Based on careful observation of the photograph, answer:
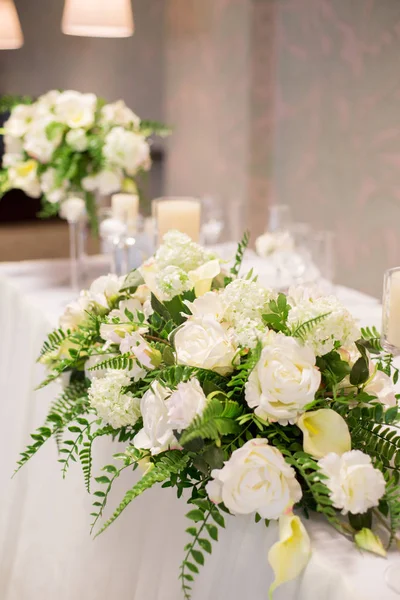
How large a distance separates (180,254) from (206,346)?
277mm

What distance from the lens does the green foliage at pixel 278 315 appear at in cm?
95

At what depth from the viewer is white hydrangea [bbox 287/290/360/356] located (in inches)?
35.6

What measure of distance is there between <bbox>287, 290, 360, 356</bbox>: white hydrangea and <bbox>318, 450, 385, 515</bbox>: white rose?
5.8 inches

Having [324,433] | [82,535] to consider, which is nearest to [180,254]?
[324,433]

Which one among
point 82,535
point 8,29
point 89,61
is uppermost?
point 8,29

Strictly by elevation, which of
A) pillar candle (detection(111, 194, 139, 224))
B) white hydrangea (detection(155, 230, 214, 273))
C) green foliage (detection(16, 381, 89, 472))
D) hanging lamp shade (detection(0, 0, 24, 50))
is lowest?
green foliage (detection(16, 381, 89, 472))

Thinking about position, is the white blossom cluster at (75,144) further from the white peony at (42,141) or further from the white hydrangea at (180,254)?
the white hydrangea at (180,254)

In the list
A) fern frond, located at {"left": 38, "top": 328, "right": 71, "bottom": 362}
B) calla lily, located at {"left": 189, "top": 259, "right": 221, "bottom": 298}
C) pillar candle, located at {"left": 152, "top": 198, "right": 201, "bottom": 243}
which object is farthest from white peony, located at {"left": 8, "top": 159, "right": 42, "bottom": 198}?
calla lily, located at {"left": 189, "top": 259, "right": 221, "bottom": 298}

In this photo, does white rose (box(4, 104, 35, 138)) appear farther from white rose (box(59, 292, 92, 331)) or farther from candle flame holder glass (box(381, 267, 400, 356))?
candle flame holder glass (box(381, 267, 400, 356))

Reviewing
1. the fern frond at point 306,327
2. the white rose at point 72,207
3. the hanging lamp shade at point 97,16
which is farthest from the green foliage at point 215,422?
the hanging lamp shade at point 97,16

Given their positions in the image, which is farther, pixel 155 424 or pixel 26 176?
pixel 26 176

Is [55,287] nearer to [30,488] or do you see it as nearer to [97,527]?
[30,488]

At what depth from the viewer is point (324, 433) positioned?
881 millimetres

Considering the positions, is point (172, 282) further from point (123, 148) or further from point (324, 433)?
point (123, 148)
